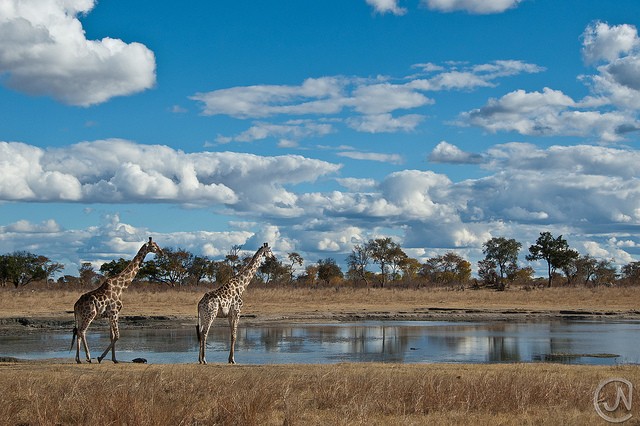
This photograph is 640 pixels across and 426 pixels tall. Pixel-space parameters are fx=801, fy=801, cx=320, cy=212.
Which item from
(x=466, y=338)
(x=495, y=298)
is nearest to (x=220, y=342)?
(x=466, y=338)

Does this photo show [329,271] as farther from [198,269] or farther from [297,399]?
[297,399]

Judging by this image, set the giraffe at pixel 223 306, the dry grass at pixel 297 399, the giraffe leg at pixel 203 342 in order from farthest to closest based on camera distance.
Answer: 1. the giraffe at pixel 223 306
2. the giraffe leg at pixel 203 342
3. the dry grass at pixel 297 399

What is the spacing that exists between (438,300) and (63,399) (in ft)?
153

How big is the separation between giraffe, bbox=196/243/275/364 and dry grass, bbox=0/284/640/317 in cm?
1908

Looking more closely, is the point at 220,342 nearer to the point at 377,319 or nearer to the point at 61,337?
the point at 61,337

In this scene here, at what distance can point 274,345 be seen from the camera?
2867 centimetres

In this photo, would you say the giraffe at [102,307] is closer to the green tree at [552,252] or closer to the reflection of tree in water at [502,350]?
the reflection of tree in water at [502,350]

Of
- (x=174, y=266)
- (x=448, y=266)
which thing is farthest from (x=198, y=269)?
(x=448, y=266)

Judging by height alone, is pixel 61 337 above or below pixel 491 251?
below

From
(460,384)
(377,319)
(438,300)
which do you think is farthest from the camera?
(438,300)

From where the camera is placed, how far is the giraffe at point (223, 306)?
21.9 meters

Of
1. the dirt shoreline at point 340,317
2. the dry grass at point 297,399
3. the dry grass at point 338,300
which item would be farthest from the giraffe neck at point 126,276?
the dry grass at point 338,300

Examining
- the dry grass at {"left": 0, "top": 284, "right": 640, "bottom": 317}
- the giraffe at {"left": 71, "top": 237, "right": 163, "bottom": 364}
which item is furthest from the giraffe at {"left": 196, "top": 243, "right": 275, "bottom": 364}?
the dry grass at {"left": 0, "top": 284, "right": 640, "bottom": 317}

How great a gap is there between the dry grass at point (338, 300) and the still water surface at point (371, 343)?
7032mm
